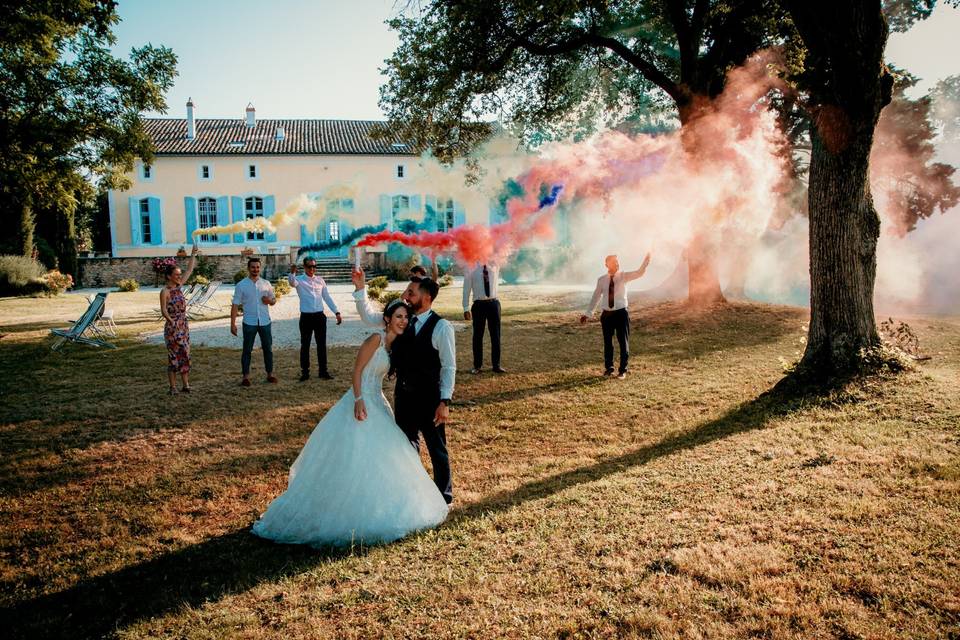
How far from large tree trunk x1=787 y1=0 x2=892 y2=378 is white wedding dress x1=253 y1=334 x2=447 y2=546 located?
642cm

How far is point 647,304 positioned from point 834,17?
12.6 metres

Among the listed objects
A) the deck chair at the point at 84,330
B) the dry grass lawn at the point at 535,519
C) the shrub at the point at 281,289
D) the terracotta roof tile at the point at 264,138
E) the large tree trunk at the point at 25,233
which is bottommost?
the dry grass lawn at the point at 535,519

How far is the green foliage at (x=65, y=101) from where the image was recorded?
13406 mm

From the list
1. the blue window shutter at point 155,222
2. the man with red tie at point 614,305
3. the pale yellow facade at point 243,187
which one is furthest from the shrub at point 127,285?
the man with red tie at point 614,305


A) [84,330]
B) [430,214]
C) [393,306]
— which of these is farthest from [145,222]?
[393,306]

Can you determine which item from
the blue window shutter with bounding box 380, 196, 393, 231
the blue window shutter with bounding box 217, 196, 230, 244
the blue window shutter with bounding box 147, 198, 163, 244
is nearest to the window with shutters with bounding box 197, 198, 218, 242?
the blue window shutter with bounding box 217, 196, 230, 244

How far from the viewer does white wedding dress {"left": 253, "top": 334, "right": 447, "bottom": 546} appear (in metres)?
4.54

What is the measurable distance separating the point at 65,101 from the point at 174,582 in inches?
599

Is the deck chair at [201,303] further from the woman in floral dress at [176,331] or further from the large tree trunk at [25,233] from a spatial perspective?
the large tree trunk at [25,233]

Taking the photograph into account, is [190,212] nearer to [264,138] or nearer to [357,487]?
[264,138]

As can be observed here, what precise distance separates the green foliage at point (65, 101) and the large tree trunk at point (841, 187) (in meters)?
13.7

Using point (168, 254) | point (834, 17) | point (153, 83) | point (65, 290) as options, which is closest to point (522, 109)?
point (153, 83)

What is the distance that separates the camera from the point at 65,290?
93.7 ft

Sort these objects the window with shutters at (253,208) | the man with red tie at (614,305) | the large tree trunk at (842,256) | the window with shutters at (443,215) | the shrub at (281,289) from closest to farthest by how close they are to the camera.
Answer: the large tree trunk at (842,256)
the man with red tie at (614,305)
the shrub at (281,289)
the window with shutters at (443,215)
the window with shutters at (253,208)
